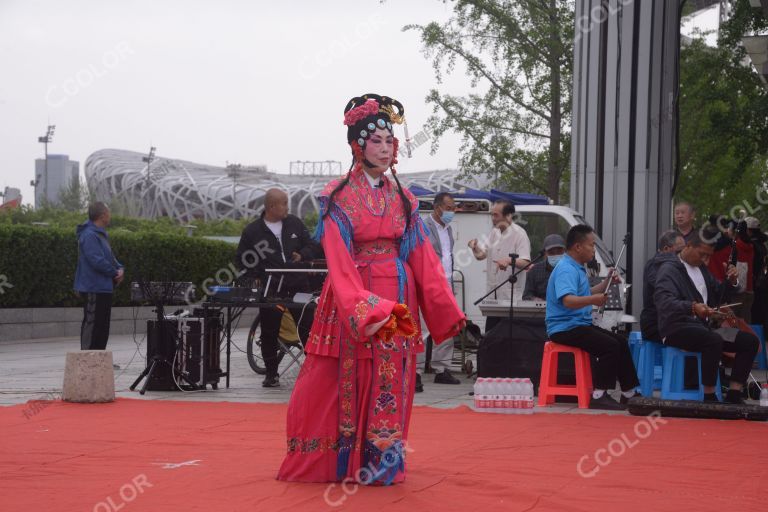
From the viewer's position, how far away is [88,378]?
9602mm

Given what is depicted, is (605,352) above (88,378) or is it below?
above

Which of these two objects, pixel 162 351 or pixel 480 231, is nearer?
pixel 162 351

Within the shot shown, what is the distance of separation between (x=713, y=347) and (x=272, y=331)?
161 inches

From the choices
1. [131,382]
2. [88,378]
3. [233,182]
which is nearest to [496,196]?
[131,382]

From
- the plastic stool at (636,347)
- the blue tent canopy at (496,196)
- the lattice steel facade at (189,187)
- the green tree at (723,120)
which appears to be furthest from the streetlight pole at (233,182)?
the plastic stool at (636,347)

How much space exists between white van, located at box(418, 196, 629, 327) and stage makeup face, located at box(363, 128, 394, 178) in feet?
21.6

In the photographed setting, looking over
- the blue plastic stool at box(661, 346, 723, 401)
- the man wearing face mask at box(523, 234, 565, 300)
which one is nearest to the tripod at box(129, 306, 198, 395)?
the man wearing face mask at box(523, 234, 565, 300)

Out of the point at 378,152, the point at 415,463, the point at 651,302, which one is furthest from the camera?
the point at 651,302

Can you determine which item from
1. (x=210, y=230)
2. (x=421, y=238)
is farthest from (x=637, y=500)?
(x=210, y=230)

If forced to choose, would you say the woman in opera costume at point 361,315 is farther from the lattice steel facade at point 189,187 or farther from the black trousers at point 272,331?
the lattice steel facade at point 189,187

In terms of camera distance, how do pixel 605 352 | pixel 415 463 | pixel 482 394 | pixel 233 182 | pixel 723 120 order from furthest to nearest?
1. pixel 233 182
2. pixel 723 120
3. pixel 605 352
4. pixel 482 394
5. pixel 415 463

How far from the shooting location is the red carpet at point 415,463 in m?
5.36

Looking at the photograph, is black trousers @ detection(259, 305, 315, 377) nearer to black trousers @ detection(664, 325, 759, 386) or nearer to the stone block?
the stone block

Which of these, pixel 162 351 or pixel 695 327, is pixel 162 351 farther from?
pixel 695 327
